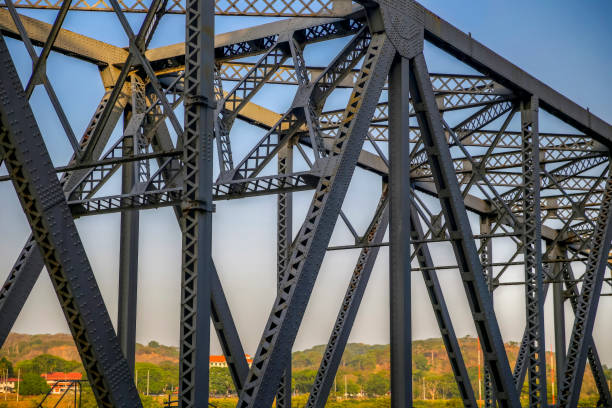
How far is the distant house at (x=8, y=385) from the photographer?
5582 centimetres

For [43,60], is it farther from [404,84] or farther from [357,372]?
[357,372]

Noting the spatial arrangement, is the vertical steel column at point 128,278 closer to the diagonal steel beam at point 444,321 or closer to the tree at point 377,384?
the diagonal steel beam at point 444,321

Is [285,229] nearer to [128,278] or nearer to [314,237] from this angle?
[128,278]

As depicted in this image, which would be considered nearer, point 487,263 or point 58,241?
point 58,241

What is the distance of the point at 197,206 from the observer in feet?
40.8

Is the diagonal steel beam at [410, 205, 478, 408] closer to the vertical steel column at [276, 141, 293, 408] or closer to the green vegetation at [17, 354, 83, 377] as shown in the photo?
the vertical steel column at [276, 141, 293, 408]

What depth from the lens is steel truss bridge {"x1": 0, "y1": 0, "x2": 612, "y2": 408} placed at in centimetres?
1113

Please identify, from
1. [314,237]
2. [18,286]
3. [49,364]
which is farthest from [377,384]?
[314,237]

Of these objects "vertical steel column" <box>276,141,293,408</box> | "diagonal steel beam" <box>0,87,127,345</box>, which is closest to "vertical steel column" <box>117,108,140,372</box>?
"diagonal steel beam" <box>0,87,127,345</box>

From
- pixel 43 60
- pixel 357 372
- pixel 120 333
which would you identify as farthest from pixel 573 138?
pixel 357 372

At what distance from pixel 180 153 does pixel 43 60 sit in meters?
2.51

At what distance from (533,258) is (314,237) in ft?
33.5

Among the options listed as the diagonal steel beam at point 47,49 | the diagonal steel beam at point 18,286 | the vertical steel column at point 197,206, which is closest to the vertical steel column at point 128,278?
the diagonal steel beam at point 18,286

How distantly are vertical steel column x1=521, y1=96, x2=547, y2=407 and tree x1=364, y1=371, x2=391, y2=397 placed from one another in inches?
3118
